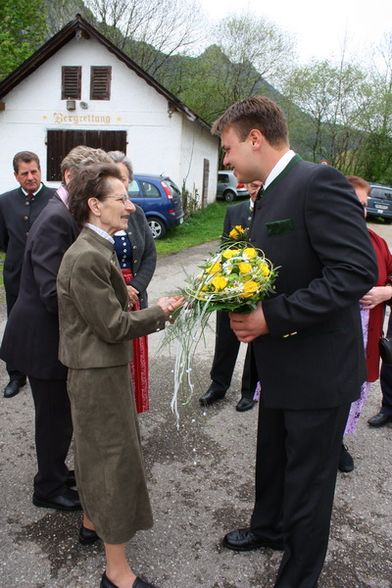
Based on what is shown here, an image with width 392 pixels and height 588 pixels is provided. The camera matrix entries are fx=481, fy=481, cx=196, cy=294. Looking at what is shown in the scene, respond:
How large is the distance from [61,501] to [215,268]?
6.17ft

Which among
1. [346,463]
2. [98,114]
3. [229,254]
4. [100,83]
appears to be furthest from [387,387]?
[100,83]

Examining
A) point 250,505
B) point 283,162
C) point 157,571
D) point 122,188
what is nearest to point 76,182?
point 122,188

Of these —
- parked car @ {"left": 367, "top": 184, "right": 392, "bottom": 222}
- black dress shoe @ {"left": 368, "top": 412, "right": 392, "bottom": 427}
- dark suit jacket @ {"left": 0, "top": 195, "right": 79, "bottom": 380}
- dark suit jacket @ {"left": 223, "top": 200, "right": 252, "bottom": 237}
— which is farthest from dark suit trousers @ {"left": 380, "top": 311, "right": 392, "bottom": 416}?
parked car @ {"left": 367, "top": 184, "right": 392, "bottom": 222}

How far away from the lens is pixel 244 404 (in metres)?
4.30

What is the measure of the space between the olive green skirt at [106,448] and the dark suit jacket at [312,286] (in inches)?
26.2

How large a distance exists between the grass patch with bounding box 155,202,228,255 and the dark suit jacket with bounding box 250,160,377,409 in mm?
9631

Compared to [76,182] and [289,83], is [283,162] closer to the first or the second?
[76,182]

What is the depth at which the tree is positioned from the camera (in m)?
22.2

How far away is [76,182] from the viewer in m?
2.21

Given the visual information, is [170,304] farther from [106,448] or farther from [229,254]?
[106,448]

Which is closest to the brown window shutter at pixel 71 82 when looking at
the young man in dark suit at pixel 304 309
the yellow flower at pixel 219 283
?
the young man in dark suit at pixel 304 309

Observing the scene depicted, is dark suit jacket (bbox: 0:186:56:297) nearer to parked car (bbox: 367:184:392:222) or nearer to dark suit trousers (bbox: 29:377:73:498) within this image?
dark suit trousers (bbox: 29:377:73:498)

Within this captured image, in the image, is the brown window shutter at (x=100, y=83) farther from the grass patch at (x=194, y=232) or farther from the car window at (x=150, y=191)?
the car window at (x=150, y=191)

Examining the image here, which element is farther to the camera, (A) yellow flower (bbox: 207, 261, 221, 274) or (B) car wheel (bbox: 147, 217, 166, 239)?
(B) car wheel (bbox: 147, 217, 166, 239)
